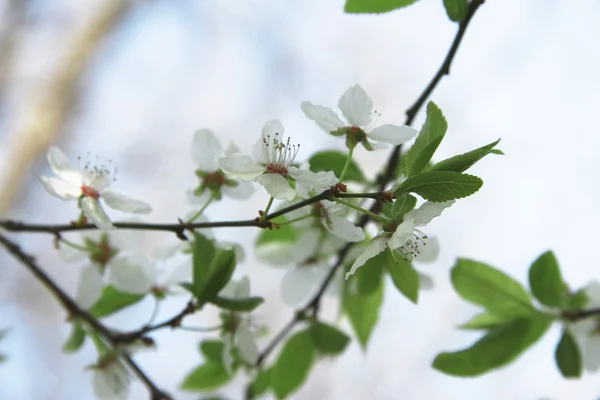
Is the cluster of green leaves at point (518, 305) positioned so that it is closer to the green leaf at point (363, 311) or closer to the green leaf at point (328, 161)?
the green leaf at point (363, 311)

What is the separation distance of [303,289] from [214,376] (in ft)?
0.72

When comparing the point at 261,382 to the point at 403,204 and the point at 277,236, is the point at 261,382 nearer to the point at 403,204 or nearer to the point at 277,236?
the point at 277,236

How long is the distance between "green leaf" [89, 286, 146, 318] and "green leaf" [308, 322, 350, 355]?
26 centimetres

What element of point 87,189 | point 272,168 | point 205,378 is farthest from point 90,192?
point 205,378

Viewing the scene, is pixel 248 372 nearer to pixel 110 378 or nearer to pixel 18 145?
pixel 110 378

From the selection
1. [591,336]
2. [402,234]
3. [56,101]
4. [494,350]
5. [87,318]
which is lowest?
[591,336]

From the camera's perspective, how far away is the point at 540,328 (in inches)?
31.8

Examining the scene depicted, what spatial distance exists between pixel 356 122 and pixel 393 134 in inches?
1.8

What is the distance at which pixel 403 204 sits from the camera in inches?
19.7

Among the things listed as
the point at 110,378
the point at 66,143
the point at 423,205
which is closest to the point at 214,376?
the point at 110,378

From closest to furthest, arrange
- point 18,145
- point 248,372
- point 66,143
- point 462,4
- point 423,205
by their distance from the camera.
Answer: point 423,205 → point 462,4 → point 248,372 → point 18,145 → point 66,143

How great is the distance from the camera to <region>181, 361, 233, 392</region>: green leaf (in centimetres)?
96

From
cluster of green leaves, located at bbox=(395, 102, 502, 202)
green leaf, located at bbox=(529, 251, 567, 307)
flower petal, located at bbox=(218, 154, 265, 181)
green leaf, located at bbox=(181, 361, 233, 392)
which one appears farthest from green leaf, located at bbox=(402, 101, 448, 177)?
green leaf, located at bbox=(181, 361, 233, 392)

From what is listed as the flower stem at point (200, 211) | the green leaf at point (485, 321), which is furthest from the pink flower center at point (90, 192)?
the green leaf at point (485, 321)
